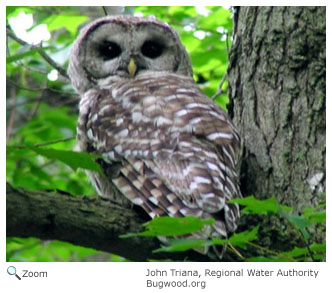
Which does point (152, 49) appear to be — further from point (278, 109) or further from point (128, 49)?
point (278, 109)

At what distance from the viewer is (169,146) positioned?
2.69 m

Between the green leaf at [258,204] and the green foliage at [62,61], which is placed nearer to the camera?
the green leaf at [258,204]

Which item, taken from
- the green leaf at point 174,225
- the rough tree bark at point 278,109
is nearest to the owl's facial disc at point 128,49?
the rough tree bark at point 278,109

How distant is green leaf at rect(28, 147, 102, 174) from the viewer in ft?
5.72

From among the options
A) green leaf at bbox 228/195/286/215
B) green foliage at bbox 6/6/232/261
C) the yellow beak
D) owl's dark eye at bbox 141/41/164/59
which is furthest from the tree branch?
owl's dark eye at bbox 141/41/164/59

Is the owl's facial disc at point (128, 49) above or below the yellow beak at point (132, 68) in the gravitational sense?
above

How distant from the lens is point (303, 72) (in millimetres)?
2867

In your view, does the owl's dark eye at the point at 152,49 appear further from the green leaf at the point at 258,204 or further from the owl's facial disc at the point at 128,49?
the green leaf at the point at 258,204

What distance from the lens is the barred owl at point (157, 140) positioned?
8.13ft

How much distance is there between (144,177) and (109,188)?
1.44 feet

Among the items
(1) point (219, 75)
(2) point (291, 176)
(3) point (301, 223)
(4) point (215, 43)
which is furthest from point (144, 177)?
(1) point (219, 75)
